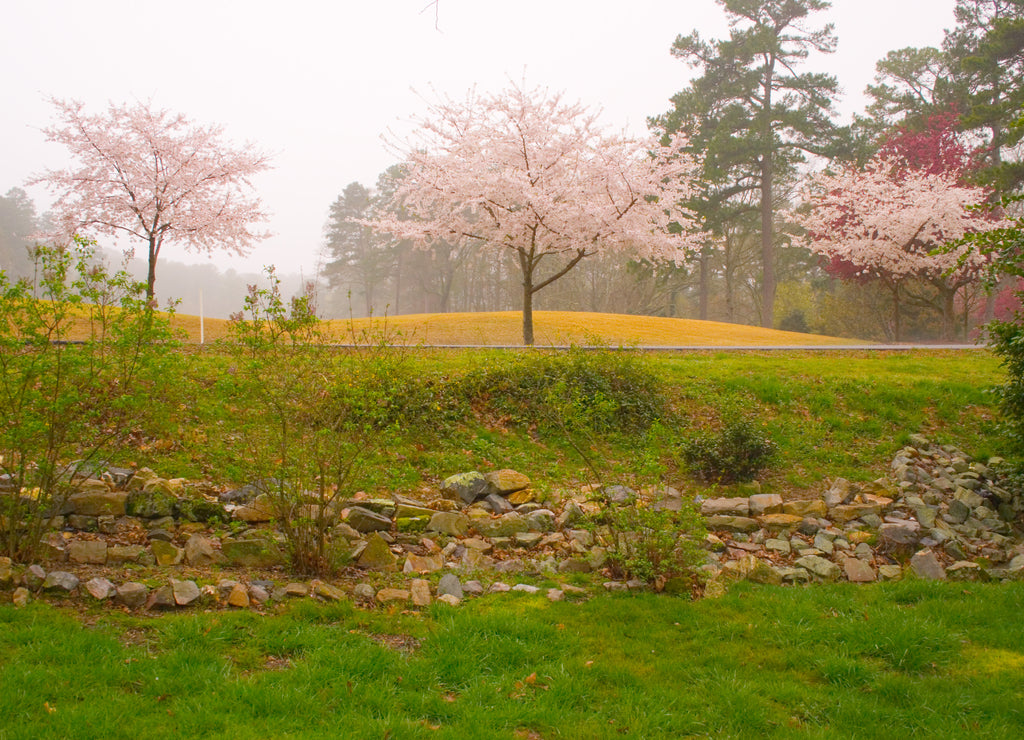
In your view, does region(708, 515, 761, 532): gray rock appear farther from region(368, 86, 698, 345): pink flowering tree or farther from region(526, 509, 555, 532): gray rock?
region(368, 86, 698, 345): pink flowering tree

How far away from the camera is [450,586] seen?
505 centimetres

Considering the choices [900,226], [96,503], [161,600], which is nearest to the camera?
[161,600]

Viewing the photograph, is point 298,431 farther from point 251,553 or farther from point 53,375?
point 53,375

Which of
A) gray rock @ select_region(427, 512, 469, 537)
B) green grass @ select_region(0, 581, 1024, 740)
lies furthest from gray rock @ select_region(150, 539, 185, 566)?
gray rock @ select_region(427, 512, 469, 537)

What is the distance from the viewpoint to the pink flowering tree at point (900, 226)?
24156 mm

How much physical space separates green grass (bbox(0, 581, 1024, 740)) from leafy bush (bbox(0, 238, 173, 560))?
3.59 ft

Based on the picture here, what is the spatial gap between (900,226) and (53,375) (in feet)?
87.4

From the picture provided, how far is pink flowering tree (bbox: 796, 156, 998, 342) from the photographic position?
79.3ft

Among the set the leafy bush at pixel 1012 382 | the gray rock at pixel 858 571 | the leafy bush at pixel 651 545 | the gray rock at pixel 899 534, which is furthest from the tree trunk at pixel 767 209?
the leafy bush at pixel 651 545

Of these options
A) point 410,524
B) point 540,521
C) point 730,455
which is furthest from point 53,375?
point 730,455

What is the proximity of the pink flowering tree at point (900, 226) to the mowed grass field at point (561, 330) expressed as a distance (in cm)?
347

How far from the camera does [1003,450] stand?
8.54 metres

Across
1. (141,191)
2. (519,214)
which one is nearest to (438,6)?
(519,214)

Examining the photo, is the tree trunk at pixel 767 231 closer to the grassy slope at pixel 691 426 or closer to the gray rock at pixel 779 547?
the grassy slope at pixel 691 426
